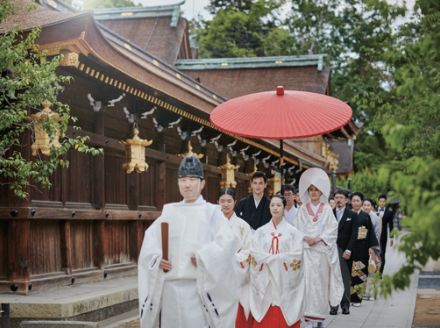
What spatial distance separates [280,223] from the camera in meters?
8.42

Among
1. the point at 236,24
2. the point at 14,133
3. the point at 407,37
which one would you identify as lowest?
the point at 14,133

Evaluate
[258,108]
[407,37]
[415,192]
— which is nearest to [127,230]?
[258,108]

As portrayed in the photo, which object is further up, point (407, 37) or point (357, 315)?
point (407, 37)

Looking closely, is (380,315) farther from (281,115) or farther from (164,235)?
(164,235)

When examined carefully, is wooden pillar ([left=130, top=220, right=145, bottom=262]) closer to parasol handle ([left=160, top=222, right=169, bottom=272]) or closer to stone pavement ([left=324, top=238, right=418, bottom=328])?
stone pavement ([left=324, top=238, right=418, bottom=328])

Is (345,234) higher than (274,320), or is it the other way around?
(345,234)

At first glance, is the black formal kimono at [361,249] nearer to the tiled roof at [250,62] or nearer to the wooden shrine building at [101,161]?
the wooden shrine building at [101,161]

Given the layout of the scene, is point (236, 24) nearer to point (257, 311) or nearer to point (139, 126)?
point (139, 126)

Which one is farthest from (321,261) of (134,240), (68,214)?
(134,240)

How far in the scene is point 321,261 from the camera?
33.4ft

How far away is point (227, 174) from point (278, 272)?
40.9 ft

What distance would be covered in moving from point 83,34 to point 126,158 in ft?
15.5

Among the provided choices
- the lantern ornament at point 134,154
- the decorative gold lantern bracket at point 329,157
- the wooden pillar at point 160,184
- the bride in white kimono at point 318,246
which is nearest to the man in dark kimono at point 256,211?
the bride in white kimono at point 318,246

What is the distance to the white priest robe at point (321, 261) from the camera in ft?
32.9
